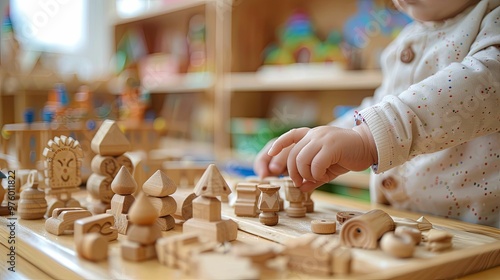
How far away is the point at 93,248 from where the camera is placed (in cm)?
45

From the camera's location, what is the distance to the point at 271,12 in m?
2.24

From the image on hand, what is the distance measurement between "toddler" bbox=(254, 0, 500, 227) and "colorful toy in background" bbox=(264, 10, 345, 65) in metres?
0.93

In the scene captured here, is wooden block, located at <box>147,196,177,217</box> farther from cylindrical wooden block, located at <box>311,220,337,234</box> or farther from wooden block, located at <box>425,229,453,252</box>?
wooden block, located at <box>425,229,453,252</box>

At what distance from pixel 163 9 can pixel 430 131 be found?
2.13m

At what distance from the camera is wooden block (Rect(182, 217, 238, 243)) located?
1.65 feet

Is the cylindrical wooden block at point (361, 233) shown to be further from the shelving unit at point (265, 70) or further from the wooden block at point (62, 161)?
the shelving unit at point (265, 70)

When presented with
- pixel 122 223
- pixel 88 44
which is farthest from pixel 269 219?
pixel 88 44

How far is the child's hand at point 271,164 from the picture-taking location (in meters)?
0.81

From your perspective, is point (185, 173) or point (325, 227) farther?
point (185, 173)

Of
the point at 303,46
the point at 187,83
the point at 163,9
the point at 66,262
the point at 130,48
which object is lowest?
the point at 66,262

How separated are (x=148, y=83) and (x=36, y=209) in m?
2.01

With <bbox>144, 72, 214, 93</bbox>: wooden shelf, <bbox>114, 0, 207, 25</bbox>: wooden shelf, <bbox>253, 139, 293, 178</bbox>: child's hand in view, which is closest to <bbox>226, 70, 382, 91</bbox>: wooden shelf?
<bbox>144, 72, 214, 93</bbox>: wooden shelf

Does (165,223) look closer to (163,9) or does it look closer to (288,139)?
(288,139)

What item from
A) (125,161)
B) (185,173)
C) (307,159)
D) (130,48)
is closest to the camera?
(307,159)
